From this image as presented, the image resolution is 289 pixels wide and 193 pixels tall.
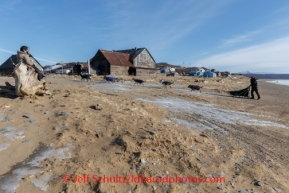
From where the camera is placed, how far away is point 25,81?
6.82m

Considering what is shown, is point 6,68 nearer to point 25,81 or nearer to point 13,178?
point 25,81

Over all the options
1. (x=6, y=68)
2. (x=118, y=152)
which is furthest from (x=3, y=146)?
(x=6, y=68)

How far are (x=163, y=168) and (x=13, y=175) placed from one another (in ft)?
8.87

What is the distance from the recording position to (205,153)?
471 cm

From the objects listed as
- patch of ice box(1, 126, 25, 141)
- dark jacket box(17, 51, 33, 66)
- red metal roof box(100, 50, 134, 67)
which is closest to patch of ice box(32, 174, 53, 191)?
patch of ice box(1, 126, 25, 141)

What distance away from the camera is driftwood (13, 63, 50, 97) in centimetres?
667

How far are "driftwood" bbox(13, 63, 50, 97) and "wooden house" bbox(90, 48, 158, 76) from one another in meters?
30.3

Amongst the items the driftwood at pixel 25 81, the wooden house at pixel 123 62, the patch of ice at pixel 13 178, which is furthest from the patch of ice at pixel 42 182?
the wooden house at pixel 123 62

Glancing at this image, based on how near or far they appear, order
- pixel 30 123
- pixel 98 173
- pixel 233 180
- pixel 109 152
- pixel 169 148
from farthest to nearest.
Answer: pixel 30 123 < pixel 169 148 < pixel 109 152 < pixel 233 180 < pixel 98 173

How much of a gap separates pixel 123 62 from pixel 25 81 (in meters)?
34.3

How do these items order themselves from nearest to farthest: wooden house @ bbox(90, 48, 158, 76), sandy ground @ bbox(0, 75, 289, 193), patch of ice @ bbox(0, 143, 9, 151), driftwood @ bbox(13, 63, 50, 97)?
1. sandy ground @ bbox(0, 75, 289, 193)
2. patch of ice @ bbox(0, 143, 9, 151)
3. driftwood @ bbox(13, 63, 50, 97)
4. wooden house @ bbox(90, 48, 158, 76)

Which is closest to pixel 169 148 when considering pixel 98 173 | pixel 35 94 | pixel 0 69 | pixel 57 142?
pixel 98 173

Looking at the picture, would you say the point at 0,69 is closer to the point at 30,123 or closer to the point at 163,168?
the point at 30,123

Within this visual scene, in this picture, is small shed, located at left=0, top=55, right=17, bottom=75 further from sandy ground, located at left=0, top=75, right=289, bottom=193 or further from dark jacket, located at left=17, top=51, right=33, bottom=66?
sandy ground, located at left=0, top=75, right=289, bottom=193
